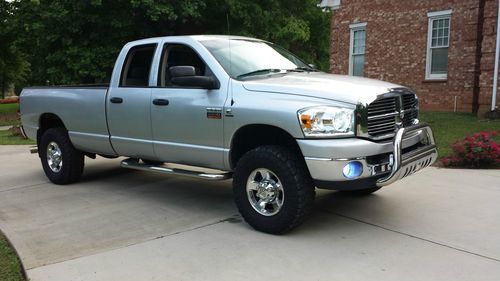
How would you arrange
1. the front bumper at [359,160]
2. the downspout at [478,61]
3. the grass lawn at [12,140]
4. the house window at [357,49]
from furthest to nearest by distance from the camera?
the house window at [357,49]
the downspout at [478,61]
the grass lawn at [12,140]
the front bumper at [359,160]

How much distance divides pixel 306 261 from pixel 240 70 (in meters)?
2.21

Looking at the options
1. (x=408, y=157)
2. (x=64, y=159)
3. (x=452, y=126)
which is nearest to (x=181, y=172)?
(x=408, y=157)

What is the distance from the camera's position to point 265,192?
15.8 feet

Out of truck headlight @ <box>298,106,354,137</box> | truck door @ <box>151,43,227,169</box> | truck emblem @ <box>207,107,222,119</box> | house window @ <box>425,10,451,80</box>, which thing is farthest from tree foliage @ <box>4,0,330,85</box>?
truck headlight @ <box>298,106,354,137</box>

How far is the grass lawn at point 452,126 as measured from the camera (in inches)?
387

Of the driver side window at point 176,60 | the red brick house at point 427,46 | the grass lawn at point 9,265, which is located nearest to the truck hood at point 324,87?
the driver side window at point 176,60

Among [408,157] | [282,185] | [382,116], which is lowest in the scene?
[282,185]

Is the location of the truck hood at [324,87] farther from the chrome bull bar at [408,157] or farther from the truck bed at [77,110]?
the truck bed at [77,110]

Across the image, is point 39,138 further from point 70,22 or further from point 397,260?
point 70,22

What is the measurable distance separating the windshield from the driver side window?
24 cm

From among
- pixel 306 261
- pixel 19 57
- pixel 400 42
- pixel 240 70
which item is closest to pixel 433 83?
pixel 400 42

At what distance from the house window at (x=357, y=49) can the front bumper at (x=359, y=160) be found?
14.1 meters

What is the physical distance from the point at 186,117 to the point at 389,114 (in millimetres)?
2145

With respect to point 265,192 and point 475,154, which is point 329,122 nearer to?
point 265,192
